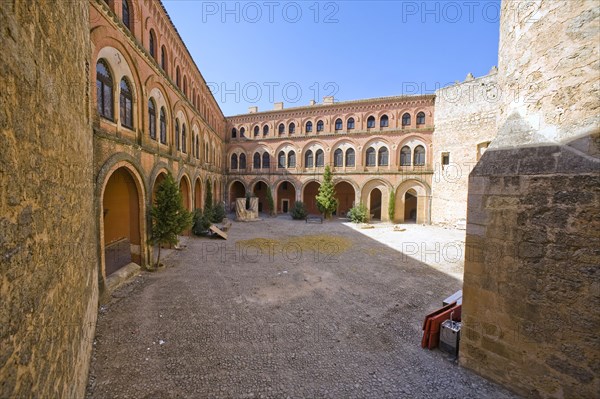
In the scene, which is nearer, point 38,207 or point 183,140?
point 38,207

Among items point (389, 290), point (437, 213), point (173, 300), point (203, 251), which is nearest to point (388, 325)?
point (389, 290)

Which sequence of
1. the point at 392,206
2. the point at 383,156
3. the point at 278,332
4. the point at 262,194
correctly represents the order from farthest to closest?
the point at 262,194
the point at 383,156
the point at 392,206
the point at 278,332

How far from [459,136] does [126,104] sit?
20.7m

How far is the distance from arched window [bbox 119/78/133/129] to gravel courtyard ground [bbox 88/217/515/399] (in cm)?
536

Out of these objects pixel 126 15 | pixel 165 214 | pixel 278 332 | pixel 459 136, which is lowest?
pixel 278 332

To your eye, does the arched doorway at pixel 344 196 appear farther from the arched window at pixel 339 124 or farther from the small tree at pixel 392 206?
the arched window at pixel 339 124

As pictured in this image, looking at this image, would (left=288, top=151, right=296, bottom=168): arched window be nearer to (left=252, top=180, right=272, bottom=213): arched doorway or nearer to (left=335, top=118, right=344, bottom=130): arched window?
(left=252, top=180, right=272, bottom=213): arched doorway

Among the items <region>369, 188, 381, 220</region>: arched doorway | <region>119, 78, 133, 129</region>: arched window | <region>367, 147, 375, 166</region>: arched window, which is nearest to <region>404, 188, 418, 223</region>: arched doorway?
<region>369, 188, 381, 220</region>: arched doorway

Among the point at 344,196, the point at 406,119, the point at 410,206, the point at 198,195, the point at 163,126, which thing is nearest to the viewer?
the point at 163,126

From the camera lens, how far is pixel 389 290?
7.70 metres

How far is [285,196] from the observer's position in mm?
27938

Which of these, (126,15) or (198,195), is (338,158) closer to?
(198,195)

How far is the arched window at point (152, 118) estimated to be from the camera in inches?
405

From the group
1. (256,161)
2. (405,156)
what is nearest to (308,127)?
(256,161)
